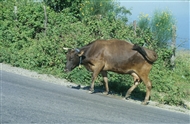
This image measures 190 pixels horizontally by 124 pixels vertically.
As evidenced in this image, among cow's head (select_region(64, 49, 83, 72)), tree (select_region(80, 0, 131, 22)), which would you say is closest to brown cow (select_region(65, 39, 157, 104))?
cow's head (select_region(64, 49, 83, 72))

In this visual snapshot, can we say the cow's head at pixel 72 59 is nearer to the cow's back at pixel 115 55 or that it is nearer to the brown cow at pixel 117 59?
the brown cow at pixel 117 59

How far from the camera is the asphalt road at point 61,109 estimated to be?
7.97 m

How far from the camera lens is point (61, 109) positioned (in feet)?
29.5

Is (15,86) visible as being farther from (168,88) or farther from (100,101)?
(168,88)

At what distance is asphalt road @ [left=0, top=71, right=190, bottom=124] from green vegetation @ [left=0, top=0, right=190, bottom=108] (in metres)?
2.51

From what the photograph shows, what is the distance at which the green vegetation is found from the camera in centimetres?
1521

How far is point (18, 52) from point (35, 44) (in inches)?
45.3

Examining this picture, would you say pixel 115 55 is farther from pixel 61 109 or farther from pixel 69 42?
pixel 69 42

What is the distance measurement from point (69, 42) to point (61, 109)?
8967mm

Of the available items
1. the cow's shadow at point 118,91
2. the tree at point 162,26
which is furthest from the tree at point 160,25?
→ the cow's shadow at point 118,91

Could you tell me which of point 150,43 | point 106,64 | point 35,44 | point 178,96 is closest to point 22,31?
point 35,44

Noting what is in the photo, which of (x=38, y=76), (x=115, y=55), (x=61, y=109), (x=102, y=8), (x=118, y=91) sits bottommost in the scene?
(x=61, y=109)

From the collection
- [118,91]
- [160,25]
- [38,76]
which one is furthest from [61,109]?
[160,25]

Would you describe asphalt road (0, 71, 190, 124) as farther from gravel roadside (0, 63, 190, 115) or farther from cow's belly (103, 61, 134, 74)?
gravel roadside (0, 63, 190, 115)
